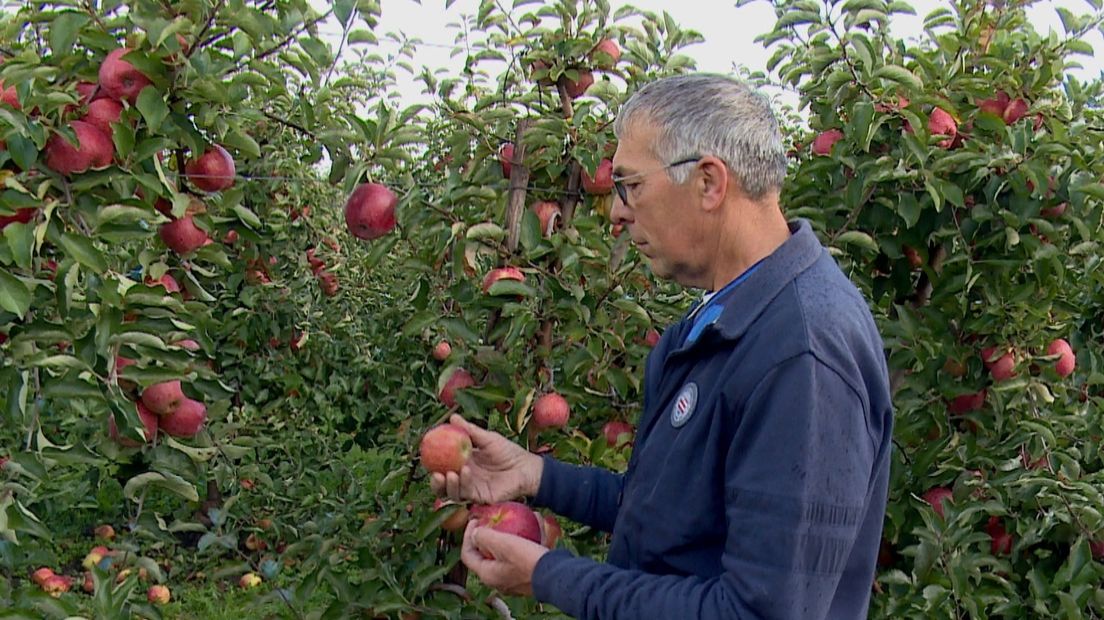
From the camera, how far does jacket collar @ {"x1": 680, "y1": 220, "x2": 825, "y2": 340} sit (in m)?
1.24

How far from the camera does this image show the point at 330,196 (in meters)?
4.83

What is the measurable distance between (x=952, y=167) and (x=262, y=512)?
2.71 m

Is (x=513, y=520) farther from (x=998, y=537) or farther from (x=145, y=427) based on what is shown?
(x=998, y=537)

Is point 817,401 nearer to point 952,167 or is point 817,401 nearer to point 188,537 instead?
point 952,167

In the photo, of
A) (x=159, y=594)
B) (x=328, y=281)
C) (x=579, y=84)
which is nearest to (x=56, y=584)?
(x=159, y=594)

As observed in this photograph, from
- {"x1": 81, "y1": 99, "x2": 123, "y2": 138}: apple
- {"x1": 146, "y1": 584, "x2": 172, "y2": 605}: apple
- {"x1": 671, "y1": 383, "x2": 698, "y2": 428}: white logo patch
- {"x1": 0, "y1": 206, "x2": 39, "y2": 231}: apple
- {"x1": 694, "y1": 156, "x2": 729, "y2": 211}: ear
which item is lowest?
{"x1": 146, "y1": 584, "x2": 172, "y2": 605}: apple

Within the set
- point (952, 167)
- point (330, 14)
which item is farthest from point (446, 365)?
point (952, 167)

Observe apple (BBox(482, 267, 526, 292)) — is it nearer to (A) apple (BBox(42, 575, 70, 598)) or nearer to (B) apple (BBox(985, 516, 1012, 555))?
(B) apple (BBox(985, 516, 1012, 555))

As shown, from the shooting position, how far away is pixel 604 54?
211cm

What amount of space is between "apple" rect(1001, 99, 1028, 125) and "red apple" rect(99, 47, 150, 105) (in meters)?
2.00

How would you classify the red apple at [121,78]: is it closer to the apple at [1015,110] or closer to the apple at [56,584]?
the apple at [1015,110]

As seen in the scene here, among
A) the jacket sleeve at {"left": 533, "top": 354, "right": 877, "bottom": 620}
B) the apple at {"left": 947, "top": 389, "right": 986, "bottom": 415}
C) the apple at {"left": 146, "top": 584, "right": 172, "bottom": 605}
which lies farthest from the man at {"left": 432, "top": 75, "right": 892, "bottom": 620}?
the apple at {"left": 146, "top": 584, "right": 172, "bottom": 605}

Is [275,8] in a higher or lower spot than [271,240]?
higher

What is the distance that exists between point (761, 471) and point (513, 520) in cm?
75
